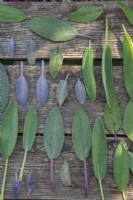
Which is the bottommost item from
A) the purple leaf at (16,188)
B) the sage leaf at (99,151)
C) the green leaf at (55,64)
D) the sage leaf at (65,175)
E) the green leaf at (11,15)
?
the purple leaf at (16,188)

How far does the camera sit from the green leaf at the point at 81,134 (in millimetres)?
889

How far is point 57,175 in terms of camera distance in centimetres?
89

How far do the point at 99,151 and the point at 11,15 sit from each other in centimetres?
32

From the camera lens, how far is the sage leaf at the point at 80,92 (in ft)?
2.96

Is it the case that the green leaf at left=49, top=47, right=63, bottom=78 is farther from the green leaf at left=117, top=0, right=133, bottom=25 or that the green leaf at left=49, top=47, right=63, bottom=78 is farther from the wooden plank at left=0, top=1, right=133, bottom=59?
the green leaf at left=117, top=0, right=133, bottom=25

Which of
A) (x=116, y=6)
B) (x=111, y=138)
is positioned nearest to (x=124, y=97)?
(x=111, y=138)

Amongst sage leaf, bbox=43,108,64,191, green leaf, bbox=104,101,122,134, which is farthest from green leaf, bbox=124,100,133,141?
sage leaf, bbox=43,108,64,191

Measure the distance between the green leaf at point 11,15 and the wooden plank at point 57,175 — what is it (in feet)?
0.79

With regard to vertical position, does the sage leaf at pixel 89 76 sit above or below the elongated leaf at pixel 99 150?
above

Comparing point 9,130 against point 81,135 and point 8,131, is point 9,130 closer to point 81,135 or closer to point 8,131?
point 8,131

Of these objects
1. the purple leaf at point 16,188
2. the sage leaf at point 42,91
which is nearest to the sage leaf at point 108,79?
the sage leaf at point 42,91

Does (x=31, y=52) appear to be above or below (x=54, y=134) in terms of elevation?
above

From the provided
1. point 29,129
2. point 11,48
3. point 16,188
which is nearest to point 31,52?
point 11,48

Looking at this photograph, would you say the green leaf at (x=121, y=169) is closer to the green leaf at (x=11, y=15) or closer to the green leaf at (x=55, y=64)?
the green leaf at (x=55, y=64)
